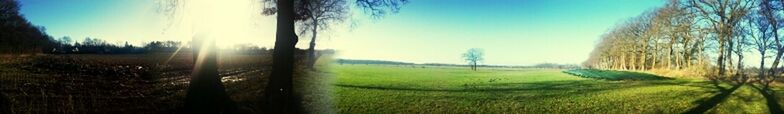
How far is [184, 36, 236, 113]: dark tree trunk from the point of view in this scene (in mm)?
11672

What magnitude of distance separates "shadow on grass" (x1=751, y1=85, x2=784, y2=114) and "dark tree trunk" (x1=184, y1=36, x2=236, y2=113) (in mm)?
13213

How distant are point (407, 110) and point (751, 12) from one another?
1160 inches

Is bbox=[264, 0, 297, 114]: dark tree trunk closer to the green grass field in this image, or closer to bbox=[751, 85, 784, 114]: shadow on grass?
the green grass field

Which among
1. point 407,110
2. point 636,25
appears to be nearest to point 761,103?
point 407,110

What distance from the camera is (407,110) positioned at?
1312cm

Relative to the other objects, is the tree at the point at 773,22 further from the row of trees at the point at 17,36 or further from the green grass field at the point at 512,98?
the row of trees at the point at 17,36

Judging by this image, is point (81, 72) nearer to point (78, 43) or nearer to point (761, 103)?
point (78, 43)

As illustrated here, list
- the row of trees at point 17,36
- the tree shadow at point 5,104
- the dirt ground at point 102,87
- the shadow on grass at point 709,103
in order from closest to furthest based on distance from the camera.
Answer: the tree shadow at point 5,104 → the dirt ground at point 102,87 → the shadow on grass at point 709,103 → the row of trees at point 17,36

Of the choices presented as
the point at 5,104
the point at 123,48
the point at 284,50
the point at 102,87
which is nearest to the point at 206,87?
the point at 284,50

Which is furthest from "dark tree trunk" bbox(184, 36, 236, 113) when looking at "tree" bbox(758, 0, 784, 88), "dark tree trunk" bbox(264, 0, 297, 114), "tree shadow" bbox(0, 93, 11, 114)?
"tree" bbox(758, 0, 784, 88)

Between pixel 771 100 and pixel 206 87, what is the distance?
1580cm

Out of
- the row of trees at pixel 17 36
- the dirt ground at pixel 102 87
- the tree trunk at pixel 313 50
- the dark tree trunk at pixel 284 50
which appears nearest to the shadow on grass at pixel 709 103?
the dirt ground at pixel 102 87

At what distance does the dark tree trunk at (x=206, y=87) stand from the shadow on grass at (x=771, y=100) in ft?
43.3

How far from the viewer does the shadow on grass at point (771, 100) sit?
627 inches
